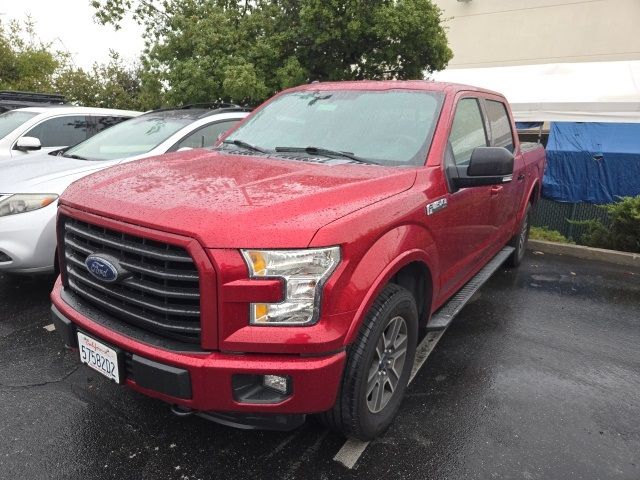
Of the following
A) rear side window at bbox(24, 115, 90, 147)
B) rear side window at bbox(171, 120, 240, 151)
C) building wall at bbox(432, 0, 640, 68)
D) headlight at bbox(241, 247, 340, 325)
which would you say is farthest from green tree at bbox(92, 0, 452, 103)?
building wall at bbox(432, 0, 640, 68)

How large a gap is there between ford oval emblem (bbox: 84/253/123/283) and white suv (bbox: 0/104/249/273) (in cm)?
185

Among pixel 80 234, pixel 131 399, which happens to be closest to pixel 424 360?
pixel 131 399

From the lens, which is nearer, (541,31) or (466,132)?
(466,132)

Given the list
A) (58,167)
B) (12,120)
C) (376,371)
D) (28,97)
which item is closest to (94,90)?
(28,97)

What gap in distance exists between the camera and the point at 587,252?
21.1ft

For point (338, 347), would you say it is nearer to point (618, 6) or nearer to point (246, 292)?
point (246, 292)

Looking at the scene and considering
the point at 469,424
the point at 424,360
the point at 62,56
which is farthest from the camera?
the point at 62,56

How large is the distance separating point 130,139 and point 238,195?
3.22 meters

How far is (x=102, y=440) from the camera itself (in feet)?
8.05

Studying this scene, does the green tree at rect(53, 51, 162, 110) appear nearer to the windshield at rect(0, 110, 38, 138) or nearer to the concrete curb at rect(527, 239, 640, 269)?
the windshield at rect(0, 110, 38, 138)

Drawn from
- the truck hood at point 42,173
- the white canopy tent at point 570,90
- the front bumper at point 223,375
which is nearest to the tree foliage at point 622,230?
the white canopy tent at point 570,90

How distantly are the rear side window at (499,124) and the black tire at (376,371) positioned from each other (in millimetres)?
2154

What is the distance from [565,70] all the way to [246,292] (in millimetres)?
14697

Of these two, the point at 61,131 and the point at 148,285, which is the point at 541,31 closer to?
the point at 61,131
